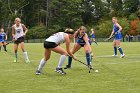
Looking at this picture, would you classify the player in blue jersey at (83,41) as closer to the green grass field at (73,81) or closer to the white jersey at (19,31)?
the green grass field at (73,81)

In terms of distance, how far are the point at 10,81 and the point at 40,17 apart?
91.5 m

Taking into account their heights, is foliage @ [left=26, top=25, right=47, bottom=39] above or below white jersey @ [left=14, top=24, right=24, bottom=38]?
below

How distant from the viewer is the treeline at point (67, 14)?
300 feet

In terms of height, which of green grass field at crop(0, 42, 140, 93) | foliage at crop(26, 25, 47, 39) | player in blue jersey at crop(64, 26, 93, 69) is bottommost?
foliage at crop(26, 25, 47, 39)

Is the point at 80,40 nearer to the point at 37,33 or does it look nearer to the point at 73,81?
the point at 73,81

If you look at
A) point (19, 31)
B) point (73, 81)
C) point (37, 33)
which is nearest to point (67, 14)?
point (37, 33)

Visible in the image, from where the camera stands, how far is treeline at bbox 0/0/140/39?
300 ft

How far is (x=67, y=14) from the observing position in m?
98.2

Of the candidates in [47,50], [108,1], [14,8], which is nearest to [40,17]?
[14,8]

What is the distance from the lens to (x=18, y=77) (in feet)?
42.3

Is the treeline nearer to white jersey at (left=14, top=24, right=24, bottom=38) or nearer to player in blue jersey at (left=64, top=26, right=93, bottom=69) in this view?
white jersey at (left=14, top=24, right=24, bottom=38)

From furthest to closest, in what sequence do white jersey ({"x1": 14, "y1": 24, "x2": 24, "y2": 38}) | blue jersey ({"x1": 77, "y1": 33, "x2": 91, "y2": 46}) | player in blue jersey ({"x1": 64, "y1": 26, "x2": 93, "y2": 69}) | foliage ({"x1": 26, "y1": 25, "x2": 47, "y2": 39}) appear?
foliage ({"x1": 26, "y1": 25, "x2": 47, "y2": 39}), white jersey ({"x1": 14, "y1": 24, "x2": 24, "y2": 38}), blue jersey ({"x1": 77, "y1": 33, "x2": 91, "y2": 46}), player in blue jersey ({"x1": 64, "y1": 26, "x2": 93, "y2": 69})

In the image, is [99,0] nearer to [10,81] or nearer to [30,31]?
[30,31]

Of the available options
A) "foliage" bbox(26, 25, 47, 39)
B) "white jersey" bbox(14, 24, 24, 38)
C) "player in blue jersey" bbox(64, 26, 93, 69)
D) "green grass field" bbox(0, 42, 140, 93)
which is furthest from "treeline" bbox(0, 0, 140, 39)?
"green grass field" bbox(0, 42, 140, 93)
